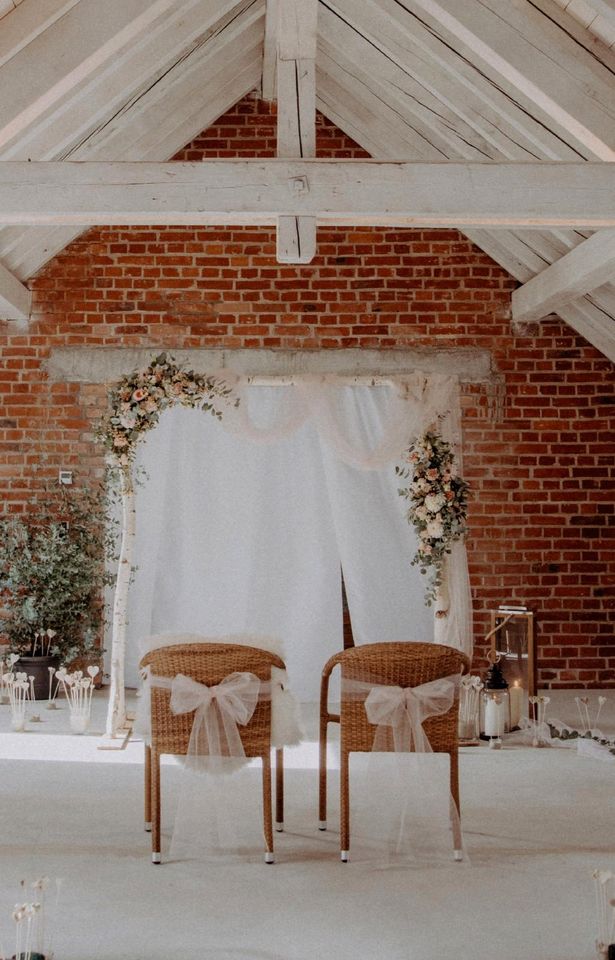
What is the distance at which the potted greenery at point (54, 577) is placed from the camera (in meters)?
6.46

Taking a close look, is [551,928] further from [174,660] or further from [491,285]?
[491,285]

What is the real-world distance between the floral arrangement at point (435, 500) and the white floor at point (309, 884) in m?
1.63

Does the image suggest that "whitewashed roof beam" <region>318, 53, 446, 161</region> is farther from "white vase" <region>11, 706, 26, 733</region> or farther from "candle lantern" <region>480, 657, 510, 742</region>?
"white vase" <region>11, 706, 26, 733</region>

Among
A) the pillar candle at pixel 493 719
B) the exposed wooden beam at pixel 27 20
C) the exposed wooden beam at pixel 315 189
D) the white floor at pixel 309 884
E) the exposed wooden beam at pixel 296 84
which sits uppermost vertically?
the exposed wooden beam at pixel 27 20

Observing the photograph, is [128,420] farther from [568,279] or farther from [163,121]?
[568,279]

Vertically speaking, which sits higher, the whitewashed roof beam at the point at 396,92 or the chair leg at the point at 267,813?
the whitewashed roof beam at the point at 396,92

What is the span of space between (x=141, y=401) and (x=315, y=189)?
1870 mm

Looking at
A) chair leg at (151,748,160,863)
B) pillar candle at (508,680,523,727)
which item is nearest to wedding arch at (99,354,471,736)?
pillar candle at (508,680,523,727)

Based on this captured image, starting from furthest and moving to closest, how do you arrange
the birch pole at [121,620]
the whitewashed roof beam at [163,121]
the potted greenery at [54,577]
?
1. the potted greenery at [54,577]
2. the whitewashed roof beam at [163,121]
3. the birch pole at [121,620]

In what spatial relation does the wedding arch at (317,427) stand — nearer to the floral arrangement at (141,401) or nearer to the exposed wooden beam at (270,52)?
the floral arrangement at (141,401)

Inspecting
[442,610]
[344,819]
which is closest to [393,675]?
[344,819]

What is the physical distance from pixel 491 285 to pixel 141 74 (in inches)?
114

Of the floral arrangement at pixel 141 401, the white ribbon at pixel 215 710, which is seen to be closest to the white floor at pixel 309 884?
the white ribbon at pixel 215 710

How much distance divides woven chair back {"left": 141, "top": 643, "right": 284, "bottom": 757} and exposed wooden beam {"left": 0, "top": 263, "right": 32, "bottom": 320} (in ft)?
12.1
